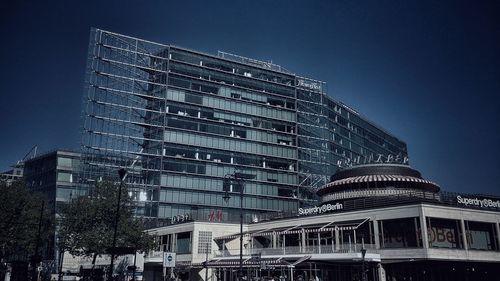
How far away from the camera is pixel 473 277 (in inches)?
1858

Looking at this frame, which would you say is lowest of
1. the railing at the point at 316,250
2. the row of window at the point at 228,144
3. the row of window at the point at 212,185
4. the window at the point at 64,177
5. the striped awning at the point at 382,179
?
the railing at the point at 316,250

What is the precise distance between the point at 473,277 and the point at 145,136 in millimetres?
70088

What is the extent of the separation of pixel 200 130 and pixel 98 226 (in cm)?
4078

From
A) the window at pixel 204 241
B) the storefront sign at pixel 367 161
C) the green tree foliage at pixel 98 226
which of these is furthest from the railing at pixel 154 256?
the storefront sign at pixel 367 161

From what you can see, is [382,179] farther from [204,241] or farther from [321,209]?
[204,241]

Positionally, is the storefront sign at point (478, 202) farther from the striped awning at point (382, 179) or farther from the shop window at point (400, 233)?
the striped awning at point (382, 179)

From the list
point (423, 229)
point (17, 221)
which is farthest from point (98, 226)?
point (423, 229)

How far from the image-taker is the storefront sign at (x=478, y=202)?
4731 cm

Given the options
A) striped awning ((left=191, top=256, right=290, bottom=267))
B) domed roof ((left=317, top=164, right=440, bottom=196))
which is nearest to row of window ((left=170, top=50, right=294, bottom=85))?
domed roof ((left=317, top=164, right=440, bottom=196))

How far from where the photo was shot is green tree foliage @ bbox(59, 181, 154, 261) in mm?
57156

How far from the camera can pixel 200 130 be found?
322 ft

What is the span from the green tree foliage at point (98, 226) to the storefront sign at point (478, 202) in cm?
3722

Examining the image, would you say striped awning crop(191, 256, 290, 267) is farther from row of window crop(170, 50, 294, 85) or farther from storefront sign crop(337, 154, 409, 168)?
row of window crop(170, 50, 294, 85)

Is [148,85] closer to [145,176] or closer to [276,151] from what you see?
[145,176]
